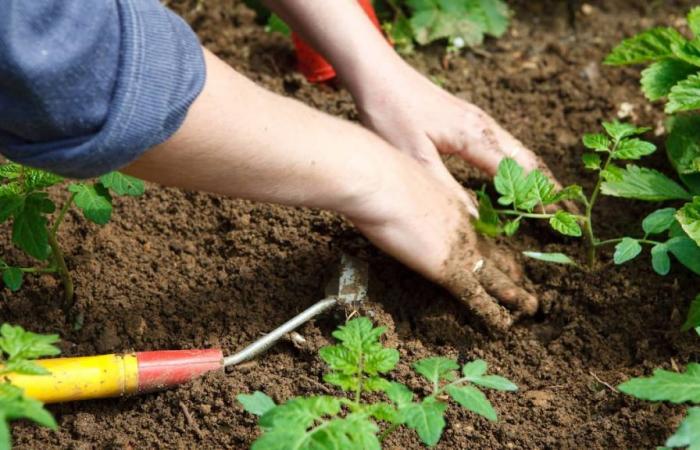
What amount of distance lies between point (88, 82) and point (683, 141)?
1.39 metres

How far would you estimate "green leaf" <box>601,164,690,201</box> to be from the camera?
2021mm

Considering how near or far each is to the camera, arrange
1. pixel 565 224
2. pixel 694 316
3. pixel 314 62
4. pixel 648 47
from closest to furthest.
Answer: pixel 694 316 → pixel 565 224 → pixel 648 47 → pixel 314 62

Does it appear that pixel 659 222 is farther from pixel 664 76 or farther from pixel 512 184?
pixel 664 76

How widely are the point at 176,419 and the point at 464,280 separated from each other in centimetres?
63

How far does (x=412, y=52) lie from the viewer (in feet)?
8.63

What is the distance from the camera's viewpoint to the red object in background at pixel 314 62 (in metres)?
2.44

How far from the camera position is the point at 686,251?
1843 mm

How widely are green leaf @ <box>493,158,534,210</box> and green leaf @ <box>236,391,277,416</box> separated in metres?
0.67

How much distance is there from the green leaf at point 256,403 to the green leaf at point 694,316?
827 mm

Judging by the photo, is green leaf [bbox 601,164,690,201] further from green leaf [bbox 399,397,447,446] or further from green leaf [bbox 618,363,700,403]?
green leaf [bbox 399,397,447,446]

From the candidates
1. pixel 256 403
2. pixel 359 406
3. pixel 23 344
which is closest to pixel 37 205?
pixel 23 344

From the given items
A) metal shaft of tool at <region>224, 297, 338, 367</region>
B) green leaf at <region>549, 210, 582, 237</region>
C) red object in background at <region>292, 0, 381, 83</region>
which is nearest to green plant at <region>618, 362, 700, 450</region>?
green leaf at <region>549, 210, 582, 237</region>

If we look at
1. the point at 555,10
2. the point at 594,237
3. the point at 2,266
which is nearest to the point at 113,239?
the point at 2,266

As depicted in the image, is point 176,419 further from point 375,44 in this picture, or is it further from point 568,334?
point 375,44
